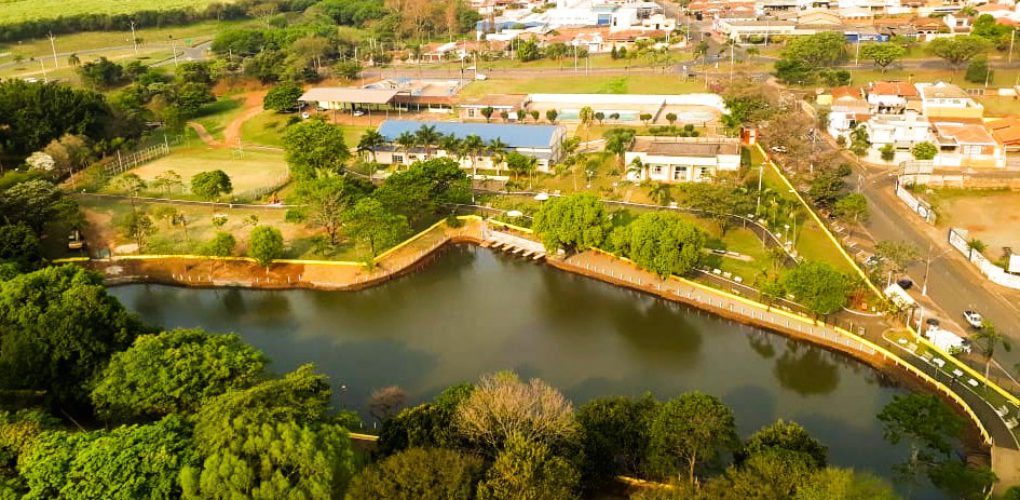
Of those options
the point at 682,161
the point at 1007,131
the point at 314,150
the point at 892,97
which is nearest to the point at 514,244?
the point at 682,161

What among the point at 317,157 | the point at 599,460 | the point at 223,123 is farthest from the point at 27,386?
the point at 223,123

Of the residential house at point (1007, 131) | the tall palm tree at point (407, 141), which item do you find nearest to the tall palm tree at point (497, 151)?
Result: the tall palm tree at point (407, 141)

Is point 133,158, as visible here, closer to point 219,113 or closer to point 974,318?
point 219,113

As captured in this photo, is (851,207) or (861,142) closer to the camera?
(851,207)

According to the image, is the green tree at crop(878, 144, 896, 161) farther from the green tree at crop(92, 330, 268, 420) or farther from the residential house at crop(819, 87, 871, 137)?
the green tree at crop(92, 330, 268, 420)

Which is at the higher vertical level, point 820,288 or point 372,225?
point 372,225

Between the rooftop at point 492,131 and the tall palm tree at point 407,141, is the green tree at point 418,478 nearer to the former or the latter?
the tall palm tree at point 407,141

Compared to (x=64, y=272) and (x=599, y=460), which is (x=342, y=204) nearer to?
(x=64, y=272)
